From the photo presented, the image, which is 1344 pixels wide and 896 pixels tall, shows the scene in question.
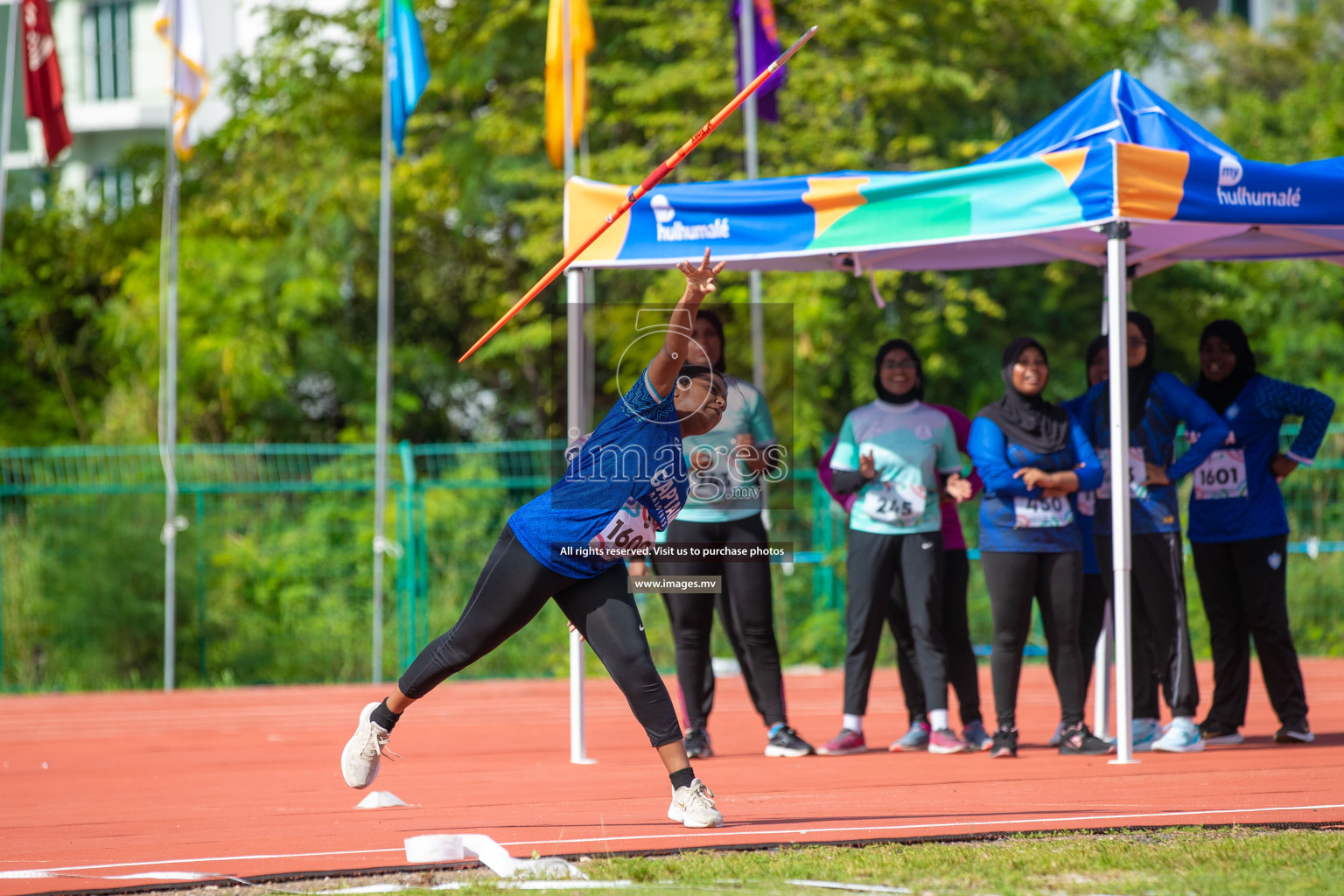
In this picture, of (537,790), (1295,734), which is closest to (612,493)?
(537,790)

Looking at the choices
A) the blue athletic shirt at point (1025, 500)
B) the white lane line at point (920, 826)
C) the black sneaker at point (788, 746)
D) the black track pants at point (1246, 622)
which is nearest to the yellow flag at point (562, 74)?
the blue athletic shirt at point (1025, 500)

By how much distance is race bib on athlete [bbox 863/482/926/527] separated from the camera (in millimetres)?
7312

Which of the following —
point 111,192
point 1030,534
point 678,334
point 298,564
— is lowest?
point 298,564

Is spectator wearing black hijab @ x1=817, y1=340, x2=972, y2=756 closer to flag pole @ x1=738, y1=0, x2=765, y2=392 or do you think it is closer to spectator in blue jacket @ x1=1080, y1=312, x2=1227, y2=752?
spectator in blue jacket @ x1=1080, y1=312, x2=1227, y2=752

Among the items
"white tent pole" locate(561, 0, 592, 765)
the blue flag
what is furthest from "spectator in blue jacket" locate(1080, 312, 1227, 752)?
the blue flag

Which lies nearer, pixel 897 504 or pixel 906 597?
pixel 897 504

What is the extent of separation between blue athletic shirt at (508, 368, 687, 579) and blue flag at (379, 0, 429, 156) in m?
8.47

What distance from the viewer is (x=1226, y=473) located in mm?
7332

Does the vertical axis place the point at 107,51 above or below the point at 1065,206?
above

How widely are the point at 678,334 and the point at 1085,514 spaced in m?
3.30

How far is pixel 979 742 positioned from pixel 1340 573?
7418 mm

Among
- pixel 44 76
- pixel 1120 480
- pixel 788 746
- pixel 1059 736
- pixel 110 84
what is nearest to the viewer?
pixel 1120 480

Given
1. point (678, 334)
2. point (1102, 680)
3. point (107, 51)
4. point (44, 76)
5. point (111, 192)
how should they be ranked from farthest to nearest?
point (107, 51) < point (111, 192) < point (44, 76) < point (1102, 680) < point (678, 334)

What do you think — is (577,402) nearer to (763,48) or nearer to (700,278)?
(700,278)
